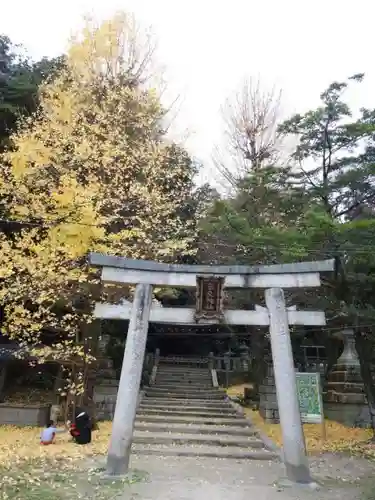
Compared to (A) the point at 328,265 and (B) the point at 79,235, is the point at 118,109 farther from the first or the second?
(A) the point at 328,265

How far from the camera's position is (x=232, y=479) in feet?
25.4

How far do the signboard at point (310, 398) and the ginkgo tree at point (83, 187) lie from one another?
4.94m

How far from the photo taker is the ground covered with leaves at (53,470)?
6523 mm

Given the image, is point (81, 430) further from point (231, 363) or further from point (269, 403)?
point (231, 363)

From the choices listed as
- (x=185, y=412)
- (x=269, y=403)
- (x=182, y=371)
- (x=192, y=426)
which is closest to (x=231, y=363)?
(x=182, y=371)

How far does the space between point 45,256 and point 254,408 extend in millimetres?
10498

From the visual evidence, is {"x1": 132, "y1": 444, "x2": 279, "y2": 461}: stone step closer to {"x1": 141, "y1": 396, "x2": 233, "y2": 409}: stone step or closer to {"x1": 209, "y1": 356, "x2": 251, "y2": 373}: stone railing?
{"x1": 141, "y1": 396, "x2": 233, "y2": 409}: stone step

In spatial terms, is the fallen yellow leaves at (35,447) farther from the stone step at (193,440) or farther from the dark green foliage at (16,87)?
the dark green foliage at (16,87)

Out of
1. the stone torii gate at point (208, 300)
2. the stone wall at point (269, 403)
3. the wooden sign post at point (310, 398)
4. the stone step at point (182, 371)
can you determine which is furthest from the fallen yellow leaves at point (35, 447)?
the stone step at point (182, 371)

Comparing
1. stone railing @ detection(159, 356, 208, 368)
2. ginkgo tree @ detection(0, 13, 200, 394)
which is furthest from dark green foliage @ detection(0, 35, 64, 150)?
stone railing @ detection(159, 356, 208, 368)

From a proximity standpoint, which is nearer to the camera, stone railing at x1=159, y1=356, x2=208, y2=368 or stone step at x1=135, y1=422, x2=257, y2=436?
stone step at x1=135, y1=422, x2=257, y2=436

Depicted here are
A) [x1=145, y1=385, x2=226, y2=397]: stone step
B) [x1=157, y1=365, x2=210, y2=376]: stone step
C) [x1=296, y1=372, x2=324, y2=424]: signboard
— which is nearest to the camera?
[x1=296, y1=372, x2=324, y2=424]: signboard

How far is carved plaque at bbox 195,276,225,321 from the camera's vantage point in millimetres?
8484

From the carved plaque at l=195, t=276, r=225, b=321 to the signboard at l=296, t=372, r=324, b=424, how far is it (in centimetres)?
369
